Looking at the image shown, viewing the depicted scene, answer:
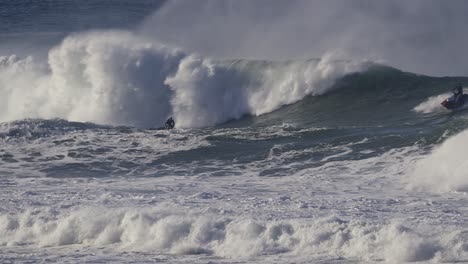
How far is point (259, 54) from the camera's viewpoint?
35.1m

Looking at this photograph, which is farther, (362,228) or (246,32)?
(246,32)

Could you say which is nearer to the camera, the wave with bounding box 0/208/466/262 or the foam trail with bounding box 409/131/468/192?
the wave with bounding box 0/208/466/262

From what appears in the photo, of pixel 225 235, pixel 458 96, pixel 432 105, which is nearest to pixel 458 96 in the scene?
pixel 458 96

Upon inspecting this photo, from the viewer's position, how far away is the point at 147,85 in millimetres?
32594

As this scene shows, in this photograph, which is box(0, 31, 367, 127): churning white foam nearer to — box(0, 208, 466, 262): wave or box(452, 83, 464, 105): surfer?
box(452, 83, 464, 105): surfer

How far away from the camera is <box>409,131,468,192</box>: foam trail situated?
695 inches

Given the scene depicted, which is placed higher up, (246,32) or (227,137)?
(246,32)

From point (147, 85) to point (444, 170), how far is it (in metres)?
16.0

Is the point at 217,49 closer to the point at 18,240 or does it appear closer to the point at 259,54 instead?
the point at 259,54

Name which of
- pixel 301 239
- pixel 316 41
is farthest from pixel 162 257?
pixel 316 41

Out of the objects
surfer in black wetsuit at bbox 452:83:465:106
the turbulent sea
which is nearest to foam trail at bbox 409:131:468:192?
the turbulent sea

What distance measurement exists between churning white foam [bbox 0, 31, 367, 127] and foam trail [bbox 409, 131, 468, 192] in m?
10.5

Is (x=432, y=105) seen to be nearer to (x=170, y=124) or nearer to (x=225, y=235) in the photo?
(x=170, y=124)

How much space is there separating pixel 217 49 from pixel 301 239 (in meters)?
21.6
